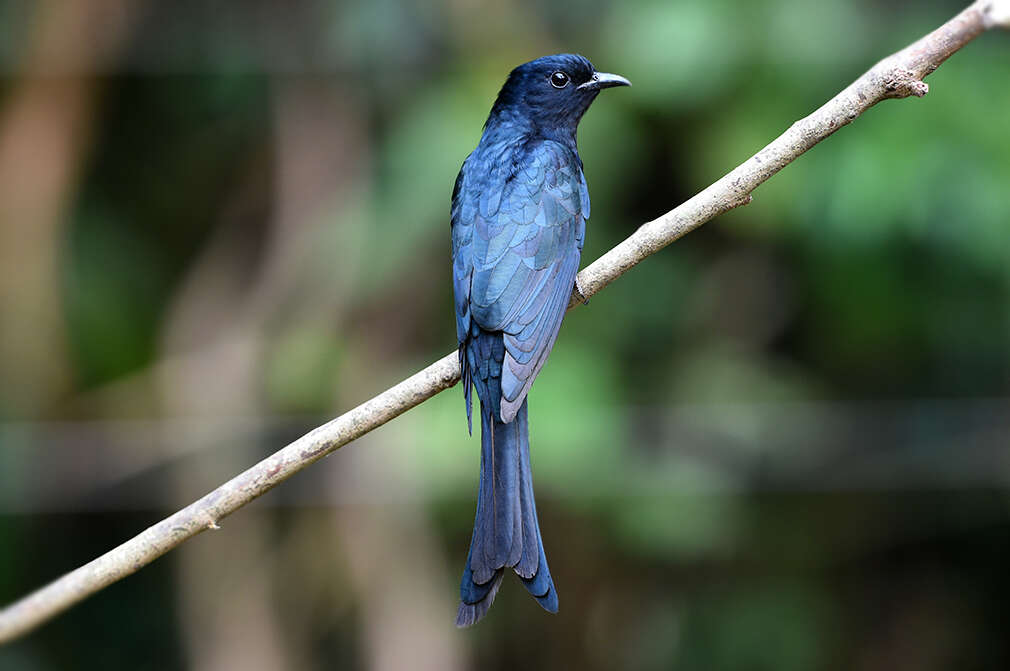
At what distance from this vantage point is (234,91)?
4891 mm

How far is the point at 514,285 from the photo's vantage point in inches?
96.9

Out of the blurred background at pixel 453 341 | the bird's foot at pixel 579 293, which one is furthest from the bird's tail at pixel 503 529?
the blurred background at pixel 453 341

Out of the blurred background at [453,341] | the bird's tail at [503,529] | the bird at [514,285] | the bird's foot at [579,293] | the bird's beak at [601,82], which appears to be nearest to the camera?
the bird's tail at [503,529]

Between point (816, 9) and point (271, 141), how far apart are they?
2333mm

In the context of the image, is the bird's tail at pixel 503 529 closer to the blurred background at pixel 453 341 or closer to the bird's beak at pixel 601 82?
the bird's beak at pixel 601 82

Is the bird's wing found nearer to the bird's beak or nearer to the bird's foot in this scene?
the bird's foot

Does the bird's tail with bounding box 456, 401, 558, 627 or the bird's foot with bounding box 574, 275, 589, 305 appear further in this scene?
the bird's foot with bounding box 574, 275, 589, 305

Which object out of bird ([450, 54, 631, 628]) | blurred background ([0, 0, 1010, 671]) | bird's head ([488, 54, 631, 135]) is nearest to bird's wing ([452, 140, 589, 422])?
bird ([450, 54, 631, 628])

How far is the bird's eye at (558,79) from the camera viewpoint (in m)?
3.04

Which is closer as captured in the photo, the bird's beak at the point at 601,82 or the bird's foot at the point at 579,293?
the bird's foot at the point at 579,293

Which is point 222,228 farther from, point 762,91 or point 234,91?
point 762,91

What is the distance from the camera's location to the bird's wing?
2.38m

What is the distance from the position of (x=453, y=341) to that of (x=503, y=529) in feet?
7.33

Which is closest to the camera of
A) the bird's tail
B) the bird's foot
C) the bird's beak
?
the bird's tail
